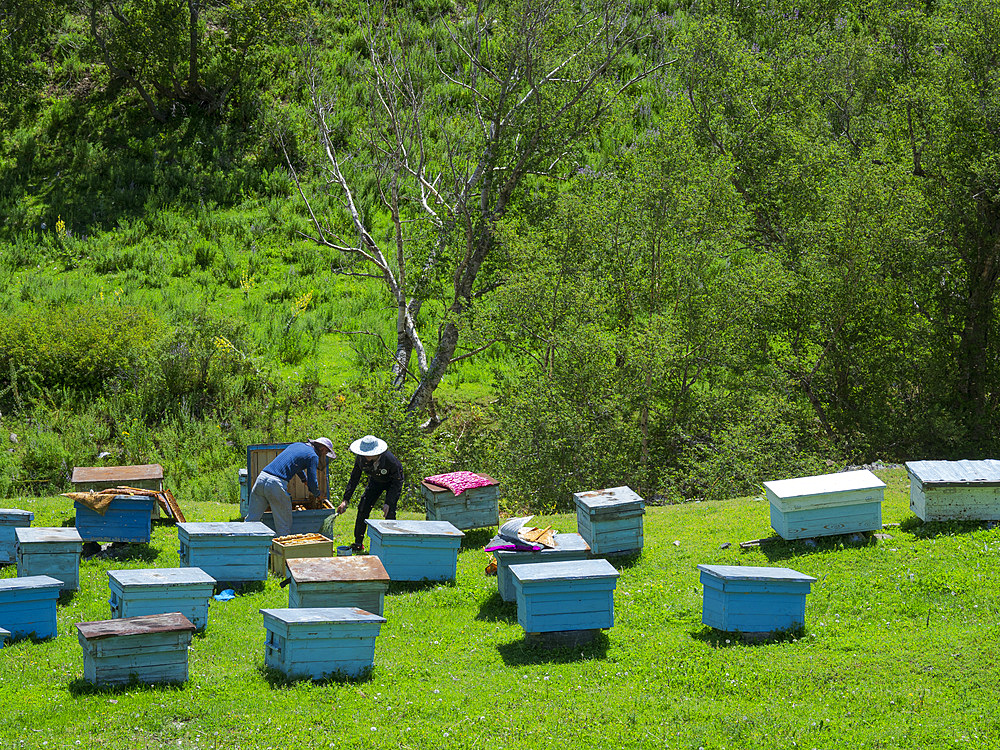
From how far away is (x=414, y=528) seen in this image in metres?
12.8

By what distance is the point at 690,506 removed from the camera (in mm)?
18312

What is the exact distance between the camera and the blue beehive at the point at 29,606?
10.0m

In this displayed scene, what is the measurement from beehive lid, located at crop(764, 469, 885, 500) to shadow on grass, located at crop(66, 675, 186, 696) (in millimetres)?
8714

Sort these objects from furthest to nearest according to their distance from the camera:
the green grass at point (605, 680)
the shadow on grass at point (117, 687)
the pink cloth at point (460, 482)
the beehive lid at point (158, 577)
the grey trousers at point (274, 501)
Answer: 1. the pink cloth at point (460, 482)
2. the grey trousers at point (274, 501)
3. the beehive lid at point (158, 577)
4. the shadow on grass at point (117, 687)
5. the green grass at point (605, 680)

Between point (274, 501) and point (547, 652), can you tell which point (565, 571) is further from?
point (274, 501)

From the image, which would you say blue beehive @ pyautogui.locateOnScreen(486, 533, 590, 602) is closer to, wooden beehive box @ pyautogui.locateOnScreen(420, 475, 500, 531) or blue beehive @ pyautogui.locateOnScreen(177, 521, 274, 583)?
wooden beehive box @ pyautogui.locateOnScreen(420, 475, 500, 531)

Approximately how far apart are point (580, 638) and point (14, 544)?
27.0ft

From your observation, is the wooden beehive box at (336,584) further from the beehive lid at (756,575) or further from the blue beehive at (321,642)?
the beehive lid at (756,575)

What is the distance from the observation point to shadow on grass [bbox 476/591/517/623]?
1171 cm

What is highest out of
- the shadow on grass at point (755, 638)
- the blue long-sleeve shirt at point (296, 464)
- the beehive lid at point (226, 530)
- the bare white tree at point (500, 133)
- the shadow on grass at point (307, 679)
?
the bare white tree at point (500, 133)

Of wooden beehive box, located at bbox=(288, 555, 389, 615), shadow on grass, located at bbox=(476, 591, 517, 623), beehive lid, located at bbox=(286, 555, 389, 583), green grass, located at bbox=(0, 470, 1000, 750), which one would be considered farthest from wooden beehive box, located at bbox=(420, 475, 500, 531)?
wooden beehive box, located at bbox=(288, 555, 389, 615)

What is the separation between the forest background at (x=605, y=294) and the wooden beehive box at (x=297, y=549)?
806 cm

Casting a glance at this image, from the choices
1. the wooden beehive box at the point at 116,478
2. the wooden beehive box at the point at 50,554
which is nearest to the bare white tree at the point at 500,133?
the wooden beehive box at the point at 116,478

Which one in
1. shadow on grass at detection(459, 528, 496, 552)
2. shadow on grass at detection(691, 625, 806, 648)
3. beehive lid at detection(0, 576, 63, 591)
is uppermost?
beehive lid at detection(0, 576, 63, 591)
